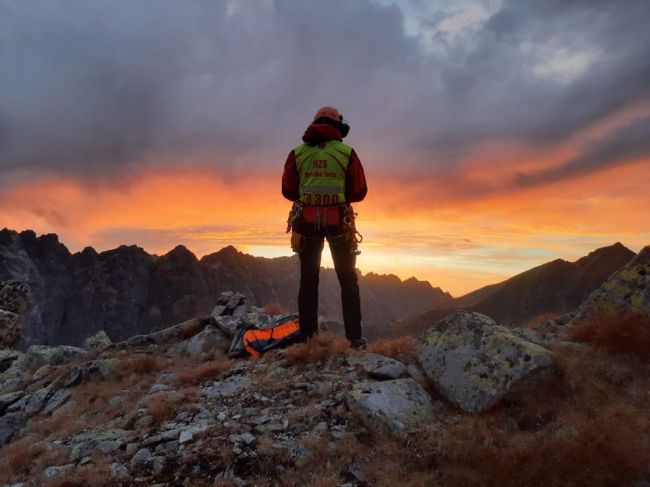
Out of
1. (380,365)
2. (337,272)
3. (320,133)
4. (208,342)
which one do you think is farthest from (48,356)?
(380,365)

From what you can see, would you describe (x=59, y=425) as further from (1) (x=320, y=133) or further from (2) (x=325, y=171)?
(1) (x=320, y=133)

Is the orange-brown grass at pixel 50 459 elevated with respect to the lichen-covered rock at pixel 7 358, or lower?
elevated

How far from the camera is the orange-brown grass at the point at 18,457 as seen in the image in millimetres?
7266

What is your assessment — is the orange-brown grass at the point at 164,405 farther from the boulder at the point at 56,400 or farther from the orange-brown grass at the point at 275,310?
the orange-brown grass at the point at 275,310

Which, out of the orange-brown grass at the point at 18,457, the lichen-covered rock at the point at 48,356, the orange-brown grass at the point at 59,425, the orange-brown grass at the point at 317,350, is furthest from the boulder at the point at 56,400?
the lichen-covered rock at the point at 48,356

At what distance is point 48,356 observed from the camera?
70.7ft

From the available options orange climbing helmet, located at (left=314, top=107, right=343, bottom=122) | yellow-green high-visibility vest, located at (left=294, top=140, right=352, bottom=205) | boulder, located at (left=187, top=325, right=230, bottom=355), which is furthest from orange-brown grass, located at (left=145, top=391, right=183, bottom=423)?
orange climbing helmet, located at (left=314, top=107, right=343, bottom=122)

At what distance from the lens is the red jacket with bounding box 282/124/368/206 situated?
9.52 meters

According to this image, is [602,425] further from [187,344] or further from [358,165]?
[187,344]

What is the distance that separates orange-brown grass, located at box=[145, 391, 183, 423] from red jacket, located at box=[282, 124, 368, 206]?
4.60 metres

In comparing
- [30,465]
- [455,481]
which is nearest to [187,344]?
[30,465]

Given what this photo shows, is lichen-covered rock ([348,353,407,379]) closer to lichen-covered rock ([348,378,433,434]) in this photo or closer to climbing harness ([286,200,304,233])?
lichen-covered rock ([348,378,433,434])

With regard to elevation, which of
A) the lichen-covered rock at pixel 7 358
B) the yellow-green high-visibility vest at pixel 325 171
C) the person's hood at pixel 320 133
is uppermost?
the person's hood at pixel 320 133

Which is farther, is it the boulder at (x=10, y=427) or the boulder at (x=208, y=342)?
the boulder at (x=208, y=342)
